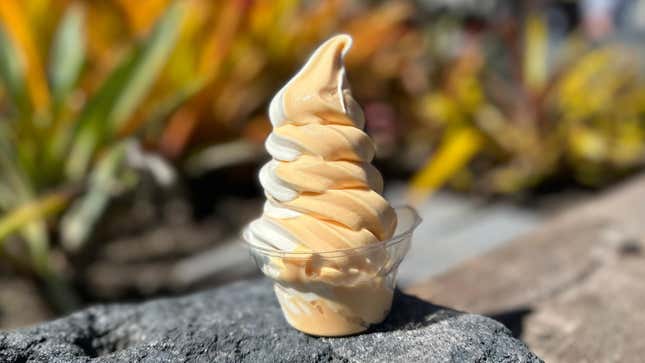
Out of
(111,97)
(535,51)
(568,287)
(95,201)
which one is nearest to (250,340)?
(568,287)

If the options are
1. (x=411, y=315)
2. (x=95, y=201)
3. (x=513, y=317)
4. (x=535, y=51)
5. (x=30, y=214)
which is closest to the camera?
(x=411, y=315)

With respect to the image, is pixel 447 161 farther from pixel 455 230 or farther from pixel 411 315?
pixel 411 315

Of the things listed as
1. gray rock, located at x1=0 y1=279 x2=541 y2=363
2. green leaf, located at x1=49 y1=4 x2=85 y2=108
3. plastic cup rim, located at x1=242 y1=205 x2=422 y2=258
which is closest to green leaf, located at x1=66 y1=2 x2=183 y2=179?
green leaf, located at x1=49 y1=4 x2=85 y2=108

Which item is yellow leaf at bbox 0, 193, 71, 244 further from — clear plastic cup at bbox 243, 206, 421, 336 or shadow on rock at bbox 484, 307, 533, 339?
shadow on rock at bbox 484, 307, 533, 339

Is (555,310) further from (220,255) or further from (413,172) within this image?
(413,172)

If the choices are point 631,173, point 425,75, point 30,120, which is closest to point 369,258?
point 30,120
